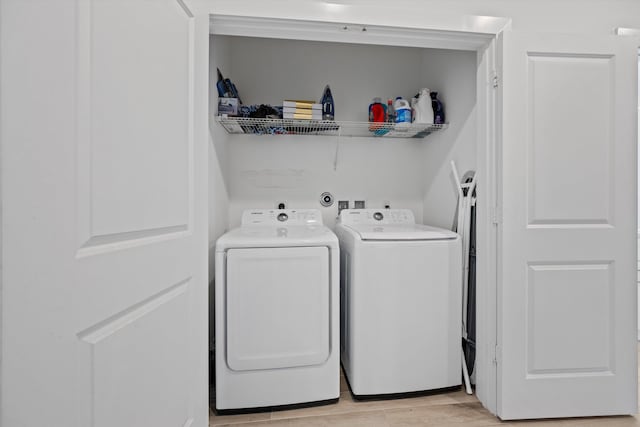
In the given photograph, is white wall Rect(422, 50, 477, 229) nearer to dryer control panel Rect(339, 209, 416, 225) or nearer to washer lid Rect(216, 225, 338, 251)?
dryer control panel Rect(339, 209, 416, 225)

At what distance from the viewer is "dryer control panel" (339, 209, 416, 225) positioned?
7.74 feet

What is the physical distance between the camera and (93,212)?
0.77 m

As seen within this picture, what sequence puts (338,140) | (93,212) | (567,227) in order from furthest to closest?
1. (338,140)
2. (567,227)
3. (93,212)

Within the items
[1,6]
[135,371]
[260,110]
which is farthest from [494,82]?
[135,371]

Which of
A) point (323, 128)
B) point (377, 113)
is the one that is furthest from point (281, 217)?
point (377, 113)

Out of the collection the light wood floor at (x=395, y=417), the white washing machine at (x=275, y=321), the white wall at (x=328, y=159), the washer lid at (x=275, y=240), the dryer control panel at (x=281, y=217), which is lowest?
the light wood floor at (x=395, y=417)

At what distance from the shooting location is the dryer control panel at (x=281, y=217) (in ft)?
7.52

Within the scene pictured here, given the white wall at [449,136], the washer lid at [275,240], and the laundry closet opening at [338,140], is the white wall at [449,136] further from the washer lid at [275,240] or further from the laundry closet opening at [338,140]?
the washer lid at [275,240]

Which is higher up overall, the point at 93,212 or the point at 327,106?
the point at 327,106

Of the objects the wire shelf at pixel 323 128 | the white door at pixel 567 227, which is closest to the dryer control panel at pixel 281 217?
the wire shelf at pixel 323 128

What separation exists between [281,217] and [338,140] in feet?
2.42

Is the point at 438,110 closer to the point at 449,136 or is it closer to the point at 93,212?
the point at 449,136

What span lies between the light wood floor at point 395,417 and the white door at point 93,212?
570 mm

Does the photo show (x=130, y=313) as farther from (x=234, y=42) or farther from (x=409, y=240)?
(x=234, y=42)
